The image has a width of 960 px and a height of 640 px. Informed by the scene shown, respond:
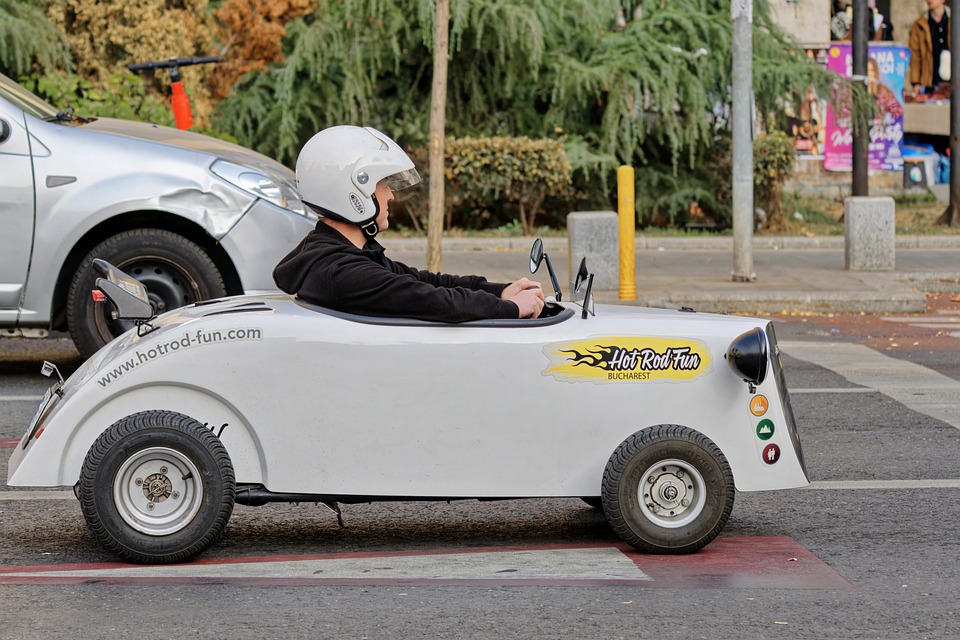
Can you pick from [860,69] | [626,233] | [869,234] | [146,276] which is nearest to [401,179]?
[146,276]

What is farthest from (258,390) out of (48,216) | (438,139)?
(438,139)

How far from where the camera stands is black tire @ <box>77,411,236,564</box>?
477 centimetres

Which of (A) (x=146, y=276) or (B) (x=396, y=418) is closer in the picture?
(B) (x=396, y=418)

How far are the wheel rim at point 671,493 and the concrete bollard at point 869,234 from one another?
1062cm

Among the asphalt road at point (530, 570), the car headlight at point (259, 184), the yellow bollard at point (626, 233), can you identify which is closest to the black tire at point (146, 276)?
the car headlight at point (259, 184)

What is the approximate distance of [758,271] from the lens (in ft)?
50.3

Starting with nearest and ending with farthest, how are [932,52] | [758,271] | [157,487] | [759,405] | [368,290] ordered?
1. [157,487]
2. [368,290]
3. [759,405]
4. [758,271]
5. [932,52]

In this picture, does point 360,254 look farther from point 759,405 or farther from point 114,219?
point 114,219

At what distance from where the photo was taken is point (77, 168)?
8.47m

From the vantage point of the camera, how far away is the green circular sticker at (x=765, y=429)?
5.04 m

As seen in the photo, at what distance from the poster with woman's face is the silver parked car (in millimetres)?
16696

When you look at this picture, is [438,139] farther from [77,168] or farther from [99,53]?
[99,53]

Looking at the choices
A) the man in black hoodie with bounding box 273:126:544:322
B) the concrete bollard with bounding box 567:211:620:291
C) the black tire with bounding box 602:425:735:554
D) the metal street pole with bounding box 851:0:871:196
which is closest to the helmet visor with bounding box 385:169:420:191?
the man in black hoodie with bounding box 273:126:544:322

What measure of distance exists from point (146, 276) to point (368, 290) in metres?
4.04
